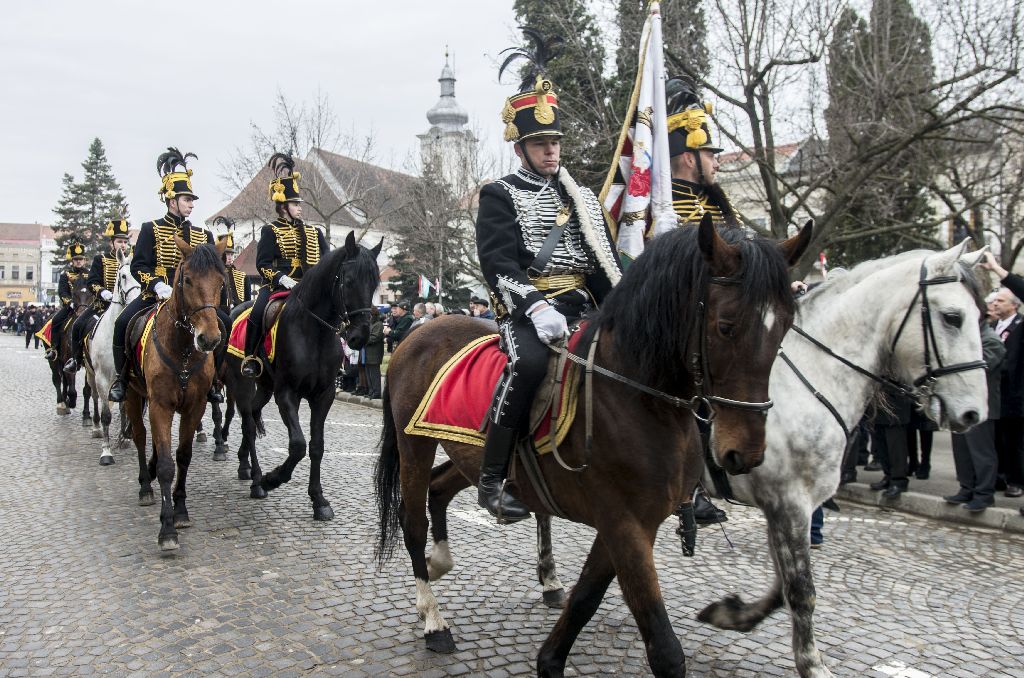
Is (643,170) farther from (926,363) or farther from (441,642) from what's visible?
(441,642)

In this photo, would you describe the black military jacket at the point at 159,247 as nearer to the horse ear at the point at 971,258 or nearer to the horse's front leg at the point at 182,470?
the horse's front leg at the point at 182,470

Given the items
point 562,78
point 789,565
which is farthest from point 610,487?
point 562,78

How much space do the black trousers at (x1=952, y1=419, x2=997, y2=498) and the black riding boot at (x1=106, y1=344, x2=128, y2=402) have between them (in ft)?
27.1

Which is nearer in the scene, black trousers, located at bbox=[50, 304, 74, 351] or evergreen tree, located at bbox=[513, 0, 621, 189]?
black trousers, located at bbox=[50, 304, 74, 351]

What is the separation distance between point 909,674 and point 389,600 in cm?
299

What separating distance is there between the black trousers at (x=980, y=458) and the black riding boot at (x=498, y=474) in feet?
17.8

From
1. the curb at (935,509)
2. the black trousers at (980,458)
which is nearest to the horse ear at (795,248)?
the black trousers at (980,458)

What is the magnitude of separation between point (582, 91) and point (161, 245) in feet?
40.3

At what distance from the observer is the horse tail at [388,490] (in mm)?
4992

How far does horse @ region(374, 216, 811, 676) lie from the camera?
2740 millimetres

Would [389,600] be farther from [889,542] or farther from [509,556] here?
[889,542]

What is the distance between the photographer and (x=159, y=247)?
799cm

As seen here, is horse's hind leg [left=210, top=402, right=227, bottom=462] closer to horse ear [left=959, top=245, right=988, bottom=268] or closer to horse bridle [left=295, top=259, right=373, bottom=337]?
horse bridle [left=295, top=259, right=373, bottom=337]

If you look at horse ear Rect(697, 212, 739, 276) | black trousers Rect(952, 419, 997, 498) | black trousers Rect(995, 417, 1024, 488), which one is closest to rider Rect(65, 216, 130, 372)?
horse ear Rect(697, 212, 739, 276)
